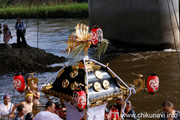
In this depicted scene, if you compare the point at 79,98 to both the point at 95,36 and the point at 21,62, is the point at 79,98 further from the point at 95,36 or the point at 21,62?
the point at 21,62

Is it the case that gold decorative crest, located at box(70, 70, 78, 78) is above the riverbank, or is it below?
above

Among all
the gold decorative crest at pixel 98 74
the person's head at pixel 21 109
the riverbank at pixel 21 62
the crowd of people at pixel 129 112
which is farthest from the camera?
the riverbank at pixel 21 62

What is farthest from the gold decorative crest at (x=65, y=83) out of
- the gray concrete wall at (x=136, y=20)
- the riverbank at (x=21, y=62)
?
the gray concrete wall at (x=136, y=20)

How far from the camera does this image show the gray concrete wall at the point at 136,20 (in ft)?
60.3

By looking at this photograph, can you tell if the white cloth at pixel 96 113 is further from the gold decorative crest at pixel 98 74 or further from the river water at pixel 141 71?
the river water at pixel 141 71

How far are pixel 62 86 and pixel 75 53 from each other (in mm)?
748

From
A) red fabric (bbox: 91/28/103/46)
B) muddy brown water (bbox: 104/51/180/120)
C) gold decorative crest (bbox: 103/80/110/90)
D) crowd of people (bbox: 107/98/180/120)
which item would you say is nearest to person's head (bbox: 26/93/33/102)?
crowd of people (bbox: 107/98/180/120)

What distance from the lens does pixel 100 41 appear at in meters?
6.70

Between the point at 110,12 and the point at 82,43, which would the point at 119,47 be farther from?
the point at 82,43

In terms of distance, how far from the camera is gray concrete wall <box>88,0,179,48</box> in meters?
18.4

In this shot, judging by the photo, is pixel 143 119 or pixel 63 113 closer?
pixel 63 113

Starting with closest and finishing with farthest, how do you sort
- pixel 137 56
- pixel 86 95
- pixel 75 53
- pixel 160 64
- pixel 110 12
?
pixel 86 95 → pixel 75 53 → pixel 160 64 → pixel 137 56 → pixel 110 12

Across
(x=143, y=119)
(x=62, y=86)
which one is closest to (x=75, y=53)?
(x=62, y=86)

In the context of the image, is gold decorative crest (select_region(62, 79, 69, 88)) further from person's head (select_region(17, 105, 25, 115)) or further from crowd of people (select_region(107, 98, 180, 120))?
crowd of people (select_region(107, 98, 180, 120))
